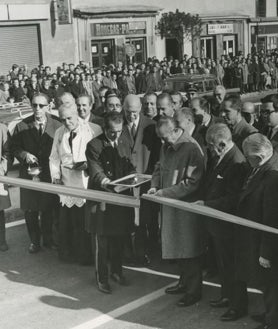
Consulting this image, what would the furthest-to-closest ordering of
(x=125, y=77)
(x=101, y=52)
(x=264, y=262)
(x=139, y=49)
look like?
(x=139, y=49), (x=101, y=52), (x=125, y=77), (x=264, y=262)

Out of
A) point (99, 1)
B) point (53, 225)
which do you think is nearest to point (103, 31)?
point (99, 1)

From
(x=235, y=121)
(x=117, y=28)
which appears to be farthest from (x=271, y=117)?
(x=117, y=28)

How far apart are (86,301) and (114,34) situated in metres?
27.4

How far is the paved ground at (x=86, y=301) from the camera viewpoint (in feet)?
17.9

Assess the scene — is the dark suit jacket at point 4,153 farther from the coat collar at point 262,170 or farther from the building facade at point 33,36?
the building facade at point 33,36

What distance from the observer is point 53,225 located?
8078 millimetres

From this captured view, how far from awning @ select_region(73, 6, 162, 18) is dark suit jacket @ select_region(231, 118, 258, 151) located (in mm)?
24470

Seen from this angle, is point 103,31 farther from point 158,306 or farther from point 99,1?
point 158,306

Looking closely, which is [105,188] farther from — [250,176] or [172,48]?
[172,48]

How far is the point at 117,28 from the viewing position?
3198cm

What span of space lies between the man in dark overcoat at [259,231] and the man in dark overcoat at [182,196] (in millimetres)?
573

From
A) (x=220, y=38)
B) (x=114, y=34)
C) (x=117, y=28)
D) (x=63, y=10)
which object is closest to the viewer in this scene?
(x=63, y=10)

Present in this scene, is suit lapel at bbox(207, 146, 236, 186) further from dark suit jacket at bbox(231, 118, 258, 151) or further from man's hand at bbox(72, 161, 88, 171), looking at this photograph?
man's hand at bbox(72, 161, 88, 171)

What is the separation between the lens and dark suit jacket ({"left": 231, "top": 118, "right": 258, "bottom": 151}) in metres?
6.47
